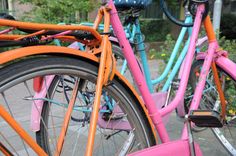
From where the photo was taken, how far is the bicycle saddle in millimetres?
2443

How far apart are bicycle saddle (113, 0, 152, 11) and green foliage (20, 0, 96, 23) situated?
5.35 metres

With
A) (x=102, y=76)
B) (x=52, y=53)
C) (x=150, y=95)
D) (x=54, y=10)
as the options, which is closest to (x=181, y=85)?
(x=150, y=95)

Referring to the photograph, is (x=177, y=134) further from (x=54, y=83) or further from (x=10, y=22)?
(x=10, y=22)

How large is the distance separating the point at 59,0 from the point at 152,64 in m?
2.51

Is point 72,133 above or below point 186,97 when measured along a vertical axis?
below

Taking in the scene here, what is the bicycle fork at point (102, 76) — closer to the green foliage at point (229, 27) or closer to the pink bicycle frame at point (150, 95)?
the pink bicycle frame at point (150, 95)

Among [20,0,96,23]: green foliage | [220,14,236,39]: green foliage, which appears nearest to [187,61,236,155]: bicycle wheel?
[20,0,96,23]: green foliage

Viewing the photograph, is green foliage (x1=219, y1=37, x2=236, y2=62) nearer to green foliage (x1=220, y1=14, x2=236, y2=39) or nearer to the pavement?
the pavement

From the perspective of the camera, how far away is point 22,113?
14.3 feet

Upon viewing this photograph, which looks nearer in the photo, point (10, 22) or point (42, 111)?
point (10, 22)

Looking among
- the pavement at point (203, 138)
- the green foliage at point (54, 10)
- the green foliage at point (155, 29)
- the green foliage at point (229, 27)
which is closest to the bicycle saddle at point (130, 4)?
the pavement at point (203, 138)

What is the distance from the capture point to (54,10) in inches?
305

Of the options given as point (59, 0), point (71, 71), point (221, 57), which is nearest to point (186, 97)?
point (221, 57)

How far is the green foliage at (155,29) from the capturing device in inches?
463
